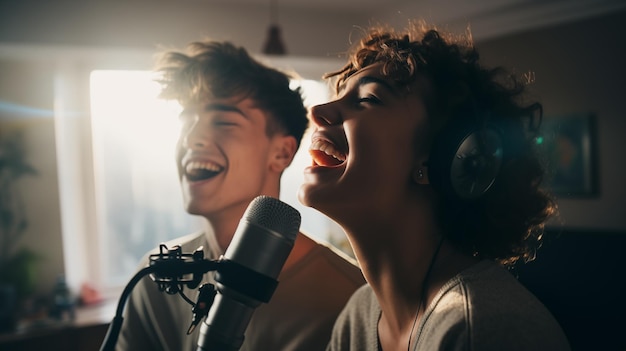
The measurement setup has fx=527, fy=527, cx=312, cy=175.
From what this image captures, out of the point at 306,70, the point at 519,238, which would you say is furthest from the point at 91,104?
the point at 519,238

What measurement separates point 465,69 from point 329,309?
0.50 metres

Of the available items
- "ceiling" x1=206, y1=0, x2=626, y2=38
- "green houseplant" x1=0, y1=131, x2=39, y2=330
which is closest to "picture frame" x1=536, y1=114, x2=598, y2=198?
"ceiling" x1=206, y1=0, x2=626, y2=38

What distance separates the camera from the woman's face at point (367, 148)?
80 cm

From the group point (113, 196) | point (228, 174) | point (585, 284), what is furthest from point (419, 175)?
point (113, 196)

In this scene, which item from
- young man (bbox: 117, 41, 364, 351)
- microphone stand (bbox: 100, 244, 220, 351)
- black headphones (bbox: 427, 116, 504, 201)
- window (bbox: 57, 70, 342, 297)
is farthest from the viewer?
window (bbox: 57, 70, 342, 297)

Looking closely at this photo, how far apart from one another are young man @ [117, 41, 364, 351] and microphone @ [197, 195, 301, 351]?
297mm

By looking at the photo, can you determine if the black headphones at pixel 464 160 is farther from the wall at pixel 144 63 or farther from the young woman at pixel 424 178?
the wall at pixel 144 63

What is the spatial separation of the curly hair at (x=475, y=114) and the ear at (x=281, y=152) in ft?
0.67

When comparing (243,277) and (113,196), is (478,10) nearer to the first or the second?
(113,196)

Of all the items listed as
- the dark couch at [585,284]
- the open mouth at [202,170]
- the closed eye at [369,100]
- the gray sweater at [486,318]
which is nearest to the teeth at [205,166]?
the open mouth at [202,170]

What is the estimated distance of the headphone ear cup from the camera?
0.79 metres

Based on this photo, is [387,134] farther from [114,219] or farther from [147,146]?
[114,219]

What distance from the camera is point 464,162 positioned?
0.79 metres

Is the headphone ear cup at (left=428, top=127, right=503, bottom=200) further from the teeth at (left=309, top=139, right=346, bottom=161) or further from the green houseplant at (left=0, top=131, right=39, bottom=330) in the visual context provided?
the green houseplant at (left=0, top=131, right=39, bottom=330)
